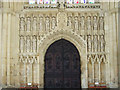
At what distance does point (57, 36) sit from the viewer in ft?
37.7

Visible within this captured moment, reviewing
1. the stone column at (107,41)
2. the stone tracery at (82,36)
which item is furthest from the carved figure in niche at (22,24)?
the stone column at (107,41)

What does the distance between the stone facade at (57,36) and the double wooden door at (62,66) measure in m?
0.31

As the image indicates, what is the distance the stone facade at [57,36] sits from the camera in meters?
11.0

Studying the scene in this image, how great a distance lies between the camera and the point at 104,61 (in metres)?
11.2

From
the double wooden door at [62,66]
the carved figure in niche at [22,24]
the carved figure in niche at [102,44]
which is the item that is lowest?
the double wooden door at [62,66]

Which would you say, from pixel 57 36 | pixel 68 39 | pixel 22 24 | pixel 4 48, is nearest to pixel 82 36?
pixel 68 39

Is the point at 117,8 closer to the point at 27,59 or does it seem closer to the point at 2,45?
the point at 27,59

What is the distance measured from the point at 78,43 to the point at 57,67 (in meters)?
1.92

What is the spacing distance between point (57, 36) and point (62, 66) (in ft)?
6.03

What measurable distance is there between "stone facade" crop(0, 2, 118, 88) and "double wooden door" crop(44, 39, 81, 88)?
12.2 inches

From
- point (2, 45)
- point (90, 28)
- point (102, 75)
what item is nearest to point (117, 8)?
point (90, 28)

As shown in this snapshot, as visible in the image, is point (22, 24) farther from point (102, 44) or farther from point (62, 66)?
point (102, 44)

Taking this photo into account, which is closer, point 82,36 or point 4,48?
point 4,48

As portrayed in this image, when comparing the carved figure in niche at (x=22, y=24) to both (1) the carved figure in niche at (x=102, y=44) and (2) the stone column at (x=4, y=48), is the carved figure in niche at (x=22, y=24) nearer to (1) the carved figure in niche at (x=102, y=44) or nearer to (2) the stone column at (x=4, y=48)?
(2) the stone column at (x=4, y=48)
